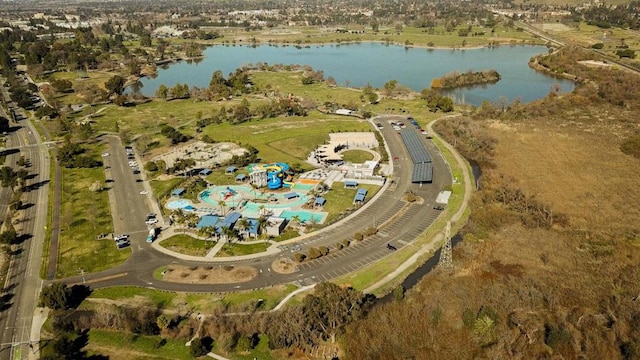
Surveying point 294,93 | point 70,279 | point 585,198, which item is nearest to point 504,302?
point 585,198

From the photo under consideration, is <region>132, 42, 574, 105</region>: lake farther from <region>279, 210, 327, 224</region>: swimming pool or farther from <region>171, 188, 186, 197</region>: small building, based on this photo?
<region>171, 188, 186, 197</region>: small building

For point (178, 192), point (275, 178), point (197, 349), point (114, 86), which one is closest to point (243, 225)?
point (275, 178)

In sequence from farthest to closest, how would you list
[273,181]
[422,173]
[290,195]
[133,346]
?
[422,173] → [273,181] → [290,195] → [133,346]

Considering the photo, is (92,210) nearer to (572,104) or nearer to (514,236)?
(514,236)

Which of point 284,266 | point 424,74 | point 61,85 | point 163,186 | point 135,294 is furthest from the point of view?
point 424,74

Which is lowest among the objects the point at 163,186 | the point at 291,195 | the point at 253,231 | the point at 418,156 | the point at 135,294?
the point at 135,294

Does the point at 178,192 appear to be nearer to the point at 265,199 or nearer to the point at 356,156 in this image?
the point at 265,199
